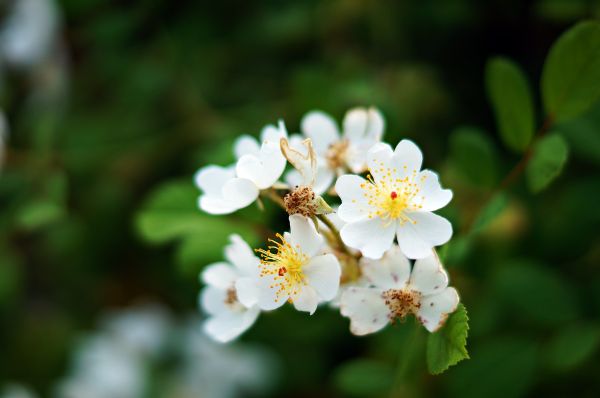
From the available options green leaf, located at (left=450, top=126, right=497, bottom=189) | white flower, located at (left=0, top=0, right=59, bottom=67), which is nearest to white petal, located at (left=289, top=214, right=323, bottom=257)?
green leaf, located at (left=450, top=126, right=497, bottom=189)

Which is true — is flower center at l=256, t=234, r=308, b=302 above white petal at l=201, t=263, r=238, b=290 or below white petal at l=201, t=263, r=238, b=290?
below

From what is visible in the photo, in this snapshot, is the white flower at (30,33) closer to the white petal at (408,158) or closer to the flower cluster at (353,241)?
the flower cluster at (353,241)

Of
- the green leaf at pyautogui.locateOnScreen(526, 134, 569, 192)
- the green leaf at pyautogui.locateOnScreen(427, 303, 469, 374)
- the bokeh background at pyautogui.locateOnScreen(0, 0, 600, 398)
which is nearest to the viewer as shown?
the green leaf at pyautogui.locateOnScreen(427, 303, 469, 374)

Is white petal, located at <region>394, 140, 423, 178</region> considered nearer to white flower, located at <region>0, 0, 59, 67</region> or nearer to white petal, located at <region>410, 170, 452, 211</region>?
white petal, located at <region>410, 170, 452, 211</region>

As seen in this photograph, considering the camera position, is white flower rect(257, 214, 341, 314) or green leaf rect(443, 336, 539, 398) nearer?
white flower rect(257, 214, 341, 314)

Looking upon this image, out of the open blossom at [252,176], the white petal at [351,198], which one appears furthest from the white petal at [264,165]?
the white petal at [351,198]

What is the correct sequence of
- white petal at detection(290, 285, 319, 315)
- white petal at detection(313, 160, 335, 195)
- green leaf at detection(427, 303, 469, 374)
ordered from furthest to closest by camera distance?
white petal at detection(313, 160, 335, 195)
white petal at detection(290, 285, 319, 315)
green leaf at detection(427, 303, 469, 374)
